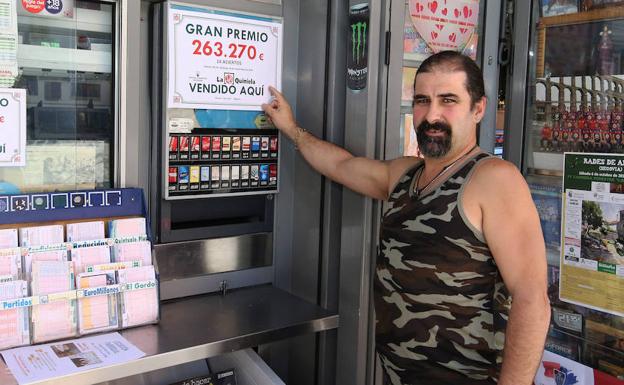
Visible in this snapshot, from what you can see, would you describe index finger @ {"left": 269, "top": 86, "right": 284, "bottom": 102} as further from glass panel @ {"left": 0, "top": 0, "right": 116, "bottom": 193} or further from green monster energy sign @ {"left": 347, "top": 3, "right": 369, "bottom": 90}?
glass panel @ {"left": 0, "top": 0, "right": 116, "bottom": 193}

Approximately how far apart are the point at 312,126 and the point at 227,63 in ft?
1.38

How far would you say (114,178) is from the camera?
2.23m

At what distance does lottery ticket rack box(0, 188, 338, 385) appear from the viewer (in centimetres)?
193

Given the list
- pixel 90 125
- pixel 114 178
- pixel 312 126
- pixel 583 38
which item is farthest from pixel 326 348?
pixel 583 38

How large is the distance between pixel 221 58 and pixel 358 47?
0.50 m

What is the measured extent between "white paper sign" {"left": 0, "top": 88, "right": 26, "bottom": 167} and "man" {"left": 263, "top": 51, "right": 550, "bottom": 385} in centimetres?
116

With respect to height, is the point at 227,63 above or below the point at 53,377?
above

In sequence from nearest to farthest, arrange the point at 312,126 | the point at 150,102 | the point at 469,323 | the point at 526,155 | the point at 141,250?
the point at 469,323, the point at 141,250, the point at 150,102, the point at 312,126, the point at 526,155

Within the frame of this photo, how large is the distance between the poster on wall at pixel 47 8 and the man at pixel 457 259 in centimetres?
114

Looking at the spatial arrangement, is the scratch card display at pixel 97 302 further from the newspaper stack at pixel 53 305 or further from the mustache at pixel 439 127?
the mustache at pixel 439 127

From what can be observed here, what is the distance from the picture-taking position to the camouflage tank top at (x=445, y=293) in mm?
1956

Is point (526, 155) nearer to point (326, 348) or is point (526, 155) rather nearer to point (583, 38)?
point (583, 38)

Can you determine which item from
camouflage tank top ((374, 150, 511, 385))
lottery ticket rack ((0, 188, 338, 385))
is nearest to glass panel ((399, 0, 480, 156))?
camouflage tank top ((374, 150, 511, 385))

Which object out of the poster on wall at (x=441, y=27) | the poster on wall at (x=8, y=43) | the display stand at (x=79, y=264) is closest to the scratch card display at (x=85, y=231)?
the display stand at (x=79, y=264)
